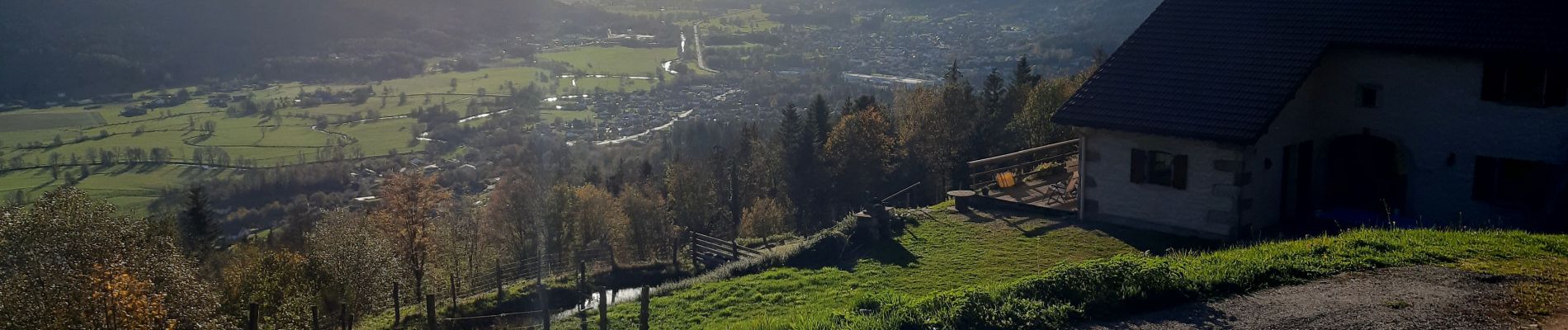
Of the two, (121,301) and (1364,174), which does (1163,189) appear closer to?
(1364,174)

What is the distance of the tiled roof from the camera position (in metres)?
18.3

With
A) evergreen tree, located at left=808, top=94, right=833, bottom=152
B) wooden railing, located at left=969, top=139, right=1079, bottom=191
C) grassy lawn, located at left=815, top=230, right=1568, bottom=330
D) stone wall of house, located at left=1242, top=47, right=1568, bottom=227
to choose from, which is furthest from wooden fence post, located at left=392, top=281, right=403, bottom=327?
evergreen tree, located at left=808, top=94, right=833, bottom=152

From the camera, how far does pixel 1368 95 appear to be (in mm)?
19984

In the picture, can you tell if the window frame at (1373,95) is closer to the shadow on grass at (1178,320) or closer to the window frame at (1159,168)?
the window frame at (1159,168)

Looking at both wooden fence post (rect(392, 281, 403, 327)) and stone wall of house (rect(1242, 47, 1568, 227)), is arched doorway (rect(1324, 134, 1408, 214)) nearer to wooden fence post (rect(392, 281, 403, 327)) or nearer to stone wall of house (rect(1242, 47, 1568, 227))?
stone wall of house (rect(1242, 47, 1568, 227))

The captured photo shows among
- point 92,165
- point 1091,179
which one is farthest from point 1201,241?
point 92,165

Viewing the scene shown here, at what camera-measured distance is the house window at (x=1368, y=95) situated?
19.8m

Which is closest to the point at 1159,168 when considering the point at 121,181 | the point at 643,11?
the point at 121,181

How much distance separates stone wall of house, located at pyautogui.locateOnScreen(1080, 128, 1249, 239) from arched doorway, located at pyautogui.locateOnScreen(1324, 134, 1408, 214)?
3239mm

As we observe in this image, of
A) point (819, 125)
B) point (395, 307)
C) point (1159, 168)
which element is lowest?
point (395, 307)

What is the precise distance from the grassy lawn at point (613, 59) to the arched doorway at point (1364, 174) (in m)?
94.7

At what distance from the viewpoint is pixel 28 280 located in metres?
19.1

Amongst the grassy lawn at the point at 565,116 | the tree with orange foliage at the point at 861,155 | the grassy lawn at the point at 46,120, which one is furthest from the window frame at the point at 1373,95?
the grassy lawn at the point at 46,120

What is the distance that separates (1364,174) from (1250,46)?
11.4 ft
